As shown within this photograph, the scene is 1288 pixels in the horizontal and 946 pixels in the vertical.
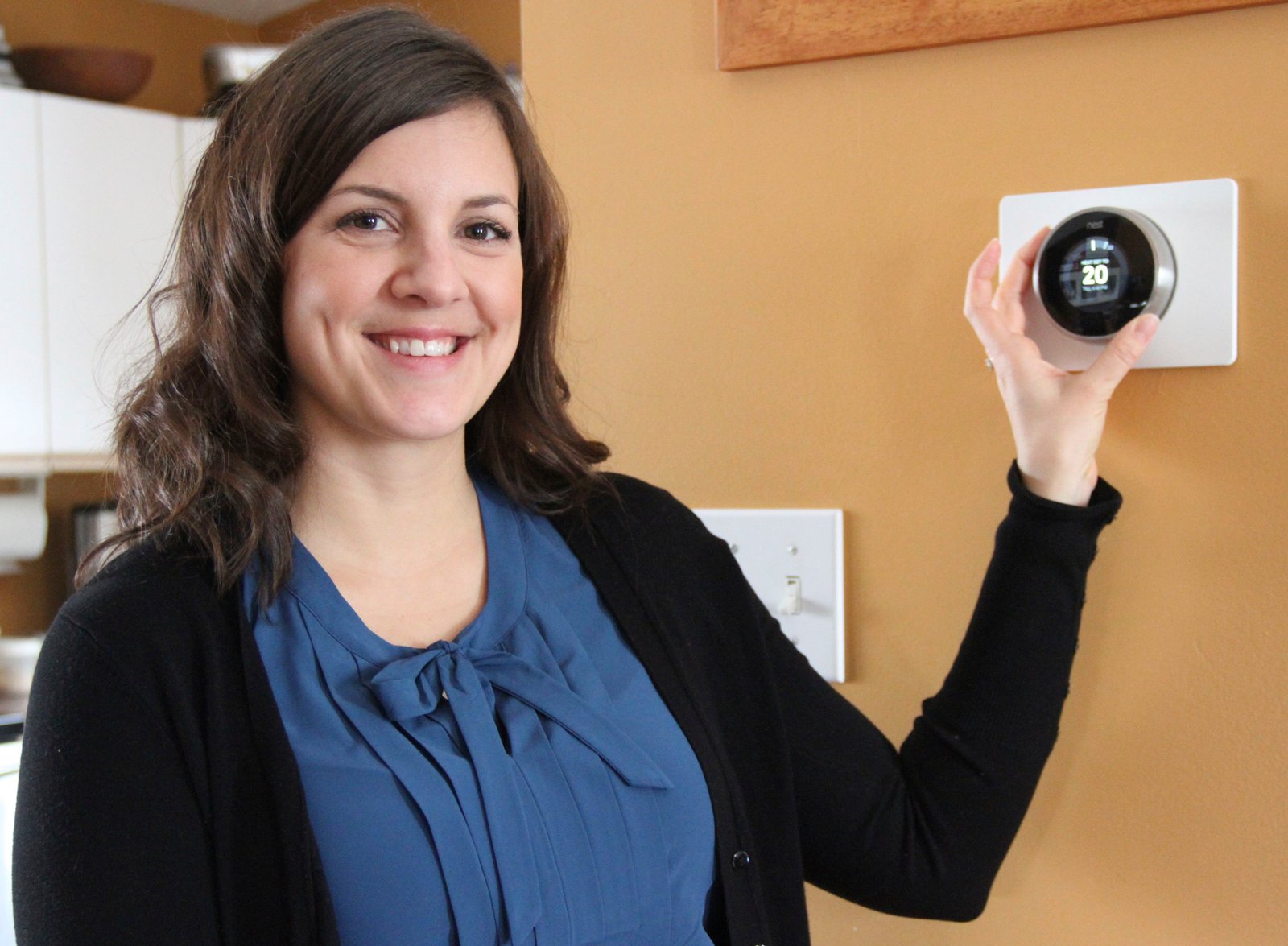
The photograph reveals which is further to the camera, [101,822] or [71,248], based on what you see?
[71,248]

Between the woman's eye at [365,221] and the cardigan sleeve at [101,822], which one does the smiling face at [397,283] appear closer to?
the woman's eye at [365,221]

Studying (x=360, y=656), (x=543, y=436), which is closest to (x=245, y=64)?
(x=543, y=436)

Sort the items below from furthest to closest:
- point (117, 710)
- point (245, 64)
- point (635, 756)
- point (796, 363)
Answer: point (245, 64), point (796, 363), point (635, 756), point (117, 710)

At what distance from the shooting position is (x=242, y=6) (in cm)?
345

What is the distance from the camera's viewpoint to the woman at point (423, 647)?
73 cm

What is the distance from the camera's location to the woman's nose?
2.65ft

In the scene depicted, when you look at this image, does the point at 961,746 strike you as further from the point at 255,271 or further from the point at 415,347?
the point at 255,271

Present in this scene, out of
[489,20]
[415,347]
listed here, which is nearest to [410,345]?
[415,347]

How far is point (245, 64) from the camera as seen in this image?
9.18 feet

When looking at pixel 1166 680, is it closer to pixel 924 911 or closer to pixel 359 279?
pixel 924 911

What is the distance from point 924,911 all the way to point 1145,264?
482 mm

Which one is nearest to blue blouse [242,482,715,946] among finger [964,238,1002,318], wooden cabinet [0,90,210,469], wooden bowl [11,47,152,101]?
finger [964,238,1002,318]

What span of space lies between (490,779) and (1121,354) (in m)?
0.49

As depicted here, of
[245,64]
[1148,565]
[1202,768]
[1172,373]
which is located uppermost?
[245,64]
